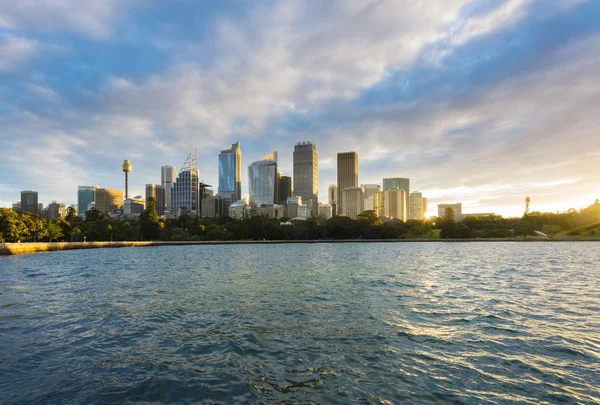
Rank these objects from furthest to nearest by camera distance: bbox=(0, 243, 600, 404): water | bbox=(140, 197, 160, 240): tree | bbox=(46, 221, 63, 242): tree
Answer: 1. bbox=(140, 197, 160, 240): tree
2. bbox=(46, 221, 63, 242): tree
3. bbox=(0, 243, 600, 404): water

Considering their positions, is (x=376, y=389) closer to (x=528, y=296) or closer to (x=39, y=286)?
(x=528, y=296)

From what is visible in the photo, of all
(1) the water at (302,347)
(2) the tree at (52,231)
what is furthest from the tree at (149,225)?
(1) the water at (302,347)

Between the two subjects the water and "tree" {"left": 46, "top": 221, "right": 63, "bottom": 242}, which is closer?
the water

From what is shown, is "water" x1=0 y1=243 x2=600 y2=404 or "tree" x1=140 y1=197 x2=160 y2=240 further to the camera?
"tree" x1=140 y1=197 x2=160 y2=240

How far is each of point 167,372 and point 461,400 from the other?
889cm

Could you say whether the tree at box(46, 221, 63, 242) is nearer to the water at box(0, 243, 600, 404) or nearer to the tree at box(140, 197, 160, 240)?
the tree at box(140, 197, 160, 240)

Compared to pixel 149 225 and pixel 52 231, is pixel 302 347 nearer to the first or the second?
pixel 52 231

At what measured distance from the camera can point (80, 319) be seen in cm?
1786

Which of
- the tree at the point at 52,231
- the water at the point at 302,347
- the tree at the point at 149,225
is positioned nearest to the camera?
the water at the point at 302,347

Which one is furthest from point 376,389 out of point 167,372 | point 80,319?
point 80,319

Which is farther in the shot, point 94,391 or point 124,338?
point 124,338

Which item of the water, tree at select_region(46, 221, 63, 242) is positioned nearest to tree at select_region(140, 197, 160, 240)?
tree at select_region(46, 221, 63, 242)

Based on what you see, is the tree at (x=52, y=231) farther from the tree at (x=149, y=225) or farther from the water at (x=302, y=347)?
the water at (x=302, y=347)

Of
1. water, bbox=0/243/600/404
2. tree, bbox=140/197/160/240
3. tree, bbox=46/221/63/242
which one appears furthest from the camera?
tree, bbox=140/197/160/240
